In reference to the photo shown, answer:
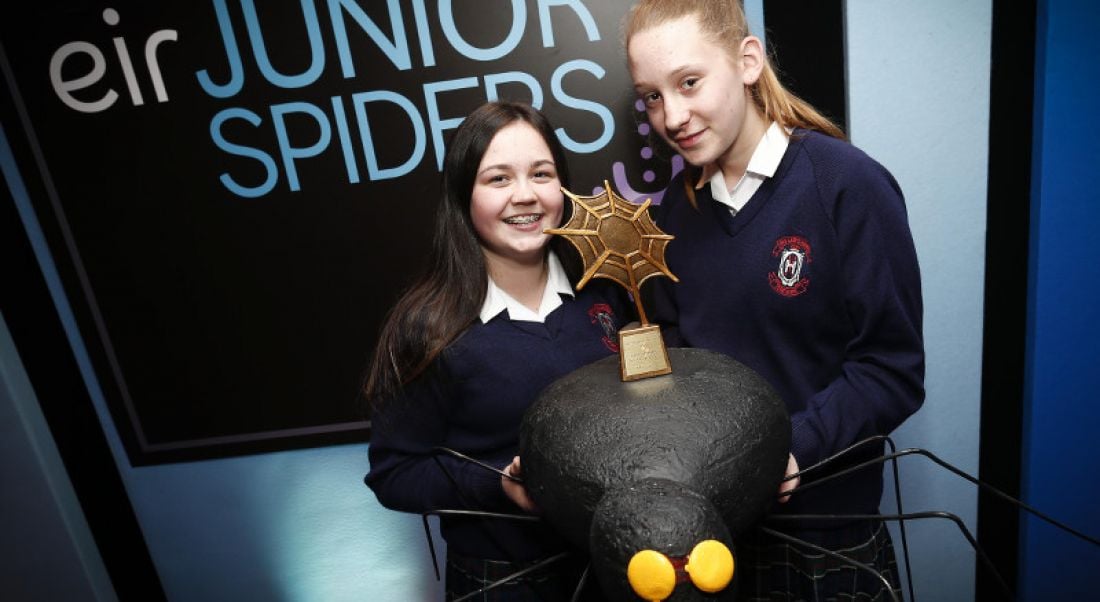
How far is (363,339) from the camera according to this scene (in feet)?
4.60

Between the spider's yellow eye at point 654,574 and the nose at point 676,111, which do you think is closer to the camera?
the spider's yellow eye at point 654,574

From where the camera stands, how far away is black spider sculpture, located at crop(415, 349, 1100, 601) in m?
0.51

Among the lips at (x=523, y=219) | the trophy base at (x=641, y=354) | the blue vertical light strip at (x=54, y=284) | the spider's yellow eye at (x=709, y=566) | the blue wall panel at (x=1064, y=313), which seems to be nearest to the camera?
the spider's yellow eye at (x=709, y=566)

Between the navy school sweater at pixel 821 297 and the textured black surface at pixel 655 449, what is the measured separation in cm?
22

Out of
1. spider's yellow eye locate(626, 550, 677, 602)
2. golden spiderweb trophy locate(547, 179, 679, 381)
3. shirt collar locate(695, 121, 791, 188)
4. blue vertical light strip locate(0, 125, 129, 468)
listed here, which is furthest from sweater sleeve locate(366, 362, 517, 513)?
blue vertical light strip locate(0, 125, 129, 468)

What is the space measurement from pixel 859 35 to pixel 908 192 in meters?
0.33

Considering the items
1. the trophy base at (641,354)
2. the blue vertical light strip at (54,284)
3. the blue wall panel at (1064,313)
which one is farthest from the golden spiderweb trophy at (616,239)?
the blue vertical light strip at (54,284)

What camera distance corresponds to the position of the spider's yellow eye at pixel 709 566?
1.64 feet

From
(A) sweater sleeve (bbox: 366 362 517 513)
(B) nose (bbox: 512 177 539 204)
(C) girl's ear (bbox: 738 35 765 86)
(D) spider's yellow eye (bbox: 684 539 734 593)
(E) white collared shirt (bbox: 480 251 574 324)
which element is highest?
(C) girl's ear (bbox: 738 35 765 86)

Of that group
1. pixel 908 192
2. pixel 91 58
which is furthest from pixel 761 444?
pixel 91 58

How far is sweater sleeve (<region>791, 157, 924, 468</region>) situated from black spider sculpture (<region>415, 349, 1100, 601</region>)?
23 centimetres

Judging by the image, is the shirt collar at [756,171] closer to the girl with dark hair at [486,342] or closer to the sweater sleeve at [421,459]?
the girl with dark hair at [486,342]

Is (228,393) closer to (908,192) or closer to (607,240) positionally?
(607,240)

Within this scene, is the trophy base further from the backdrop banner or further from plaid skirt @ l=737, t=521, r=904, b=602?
the backdrop banner
